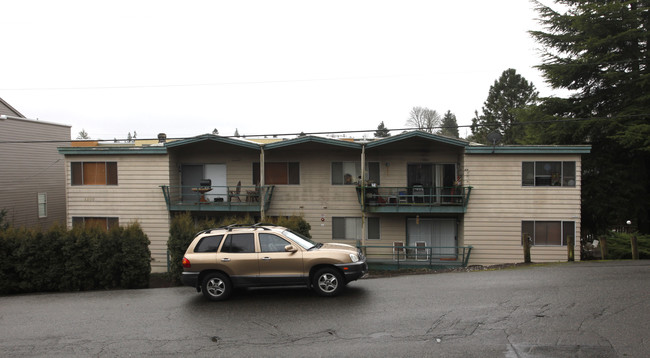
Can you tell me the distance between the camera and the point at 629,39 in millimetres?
20766

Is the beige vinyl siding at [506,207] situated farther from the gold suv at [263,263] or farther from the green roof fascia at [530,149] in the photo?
the gold suv at [263,263]

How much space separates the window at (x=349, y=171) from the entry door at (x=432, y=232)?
9.03ft

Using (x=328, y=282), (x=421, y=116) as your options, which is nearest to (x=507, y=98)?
(x=421, y=116)

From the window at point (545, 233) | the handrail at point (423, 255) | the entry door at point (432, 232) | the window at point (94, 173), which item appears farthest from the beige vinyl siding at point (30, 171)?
the window at point (545, 233)

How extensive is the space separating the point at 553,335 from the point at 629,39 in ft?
64.2

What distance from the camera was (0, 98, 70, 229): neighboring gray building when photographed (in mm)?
23938

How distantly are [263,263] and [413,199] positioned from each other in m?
11.3

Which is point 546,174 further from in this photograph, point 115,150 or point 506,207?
point 115,150

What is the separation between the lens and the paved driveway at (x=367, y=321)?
6762 millimetres

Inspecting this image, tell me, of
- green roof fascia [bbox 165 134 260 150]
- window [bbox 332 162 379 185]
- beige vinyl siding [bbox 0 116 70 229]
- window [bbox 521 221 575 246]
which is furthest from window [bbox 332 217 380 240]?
beige vinyl siding [bbox 0 116 70 229]

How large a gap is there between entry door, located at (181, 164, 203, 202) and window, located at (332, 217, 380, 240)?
6.96 meters

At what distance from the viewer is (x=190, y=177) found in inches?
867

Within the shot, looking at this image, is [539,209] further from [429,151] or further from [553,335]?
[553,335]

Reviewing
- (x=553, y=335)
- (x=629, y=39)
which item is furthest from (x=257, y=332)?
(x=629, y=39)
